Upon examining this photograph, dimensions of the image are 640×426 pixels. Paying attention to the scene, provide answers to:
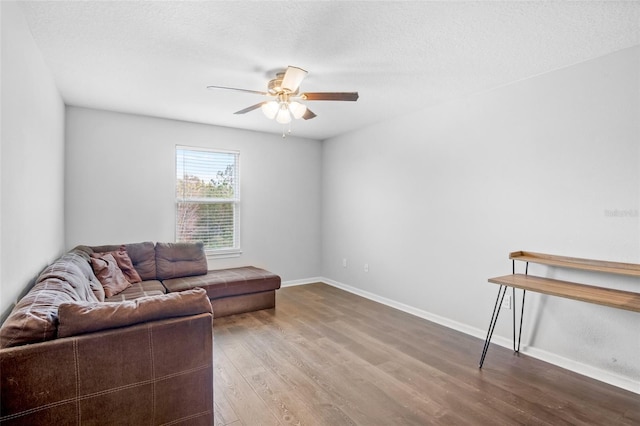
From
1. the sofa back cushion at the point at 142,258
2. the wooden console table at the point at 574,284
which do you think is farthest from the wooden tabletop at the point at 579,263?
the sofa back cushion at the point at 142,258

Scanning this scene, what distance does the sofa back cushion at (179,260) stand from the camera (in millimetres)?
4004

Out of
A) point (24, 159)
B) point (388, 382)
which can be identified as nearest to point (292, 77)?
point (24, 159)

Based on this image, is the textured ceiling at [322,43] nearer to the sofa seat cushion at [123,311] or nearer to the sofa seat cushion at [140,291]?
the sofa seat cushion at [123,311]

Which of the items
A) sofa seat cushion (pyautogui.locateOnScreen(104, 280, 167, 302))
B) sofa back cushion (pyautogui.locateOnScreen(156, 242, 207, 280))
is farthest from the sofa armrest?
sofa back cushion (pyautogui.locateOnScreen(156, 242, 207, 280))

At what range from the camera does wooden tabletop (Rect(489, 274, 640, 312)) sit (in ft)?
6.80

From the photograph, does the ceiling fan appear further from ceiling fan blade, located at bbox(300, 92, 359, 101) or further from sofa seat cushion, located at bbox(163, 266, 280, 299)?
sofa seat cushion, located at bbox(163, 266, 280, 299)

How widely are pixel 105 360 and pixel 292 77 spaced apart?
217 centimetres

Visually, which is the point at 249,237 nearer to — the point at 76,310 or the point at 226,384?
the point at 226,384

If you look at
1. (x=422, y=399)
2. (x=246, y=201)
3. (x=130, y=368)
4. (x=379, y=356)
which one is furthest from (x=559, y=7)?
(x=246, y=201)

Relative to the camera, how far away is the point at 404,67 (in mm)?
2771

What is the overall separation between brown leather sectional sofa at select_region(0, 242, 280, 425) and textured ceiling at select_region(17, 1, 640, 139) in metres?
1.72

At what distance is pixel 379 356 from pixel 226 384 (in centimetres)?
132

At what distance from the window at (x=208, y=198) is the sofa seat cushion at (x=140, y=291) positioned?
1.04 meters

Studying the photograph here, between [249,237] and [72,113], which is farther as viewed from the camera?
[249,237]
